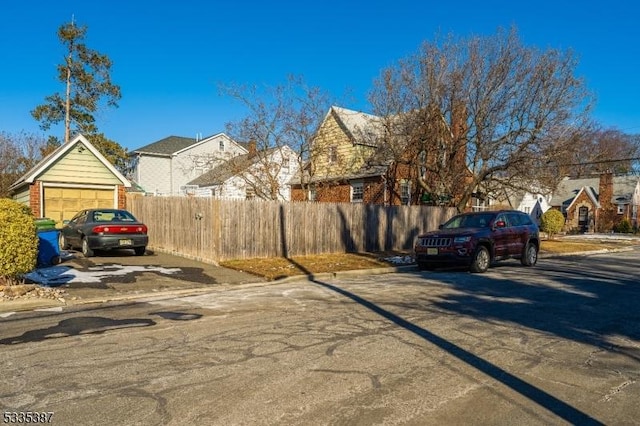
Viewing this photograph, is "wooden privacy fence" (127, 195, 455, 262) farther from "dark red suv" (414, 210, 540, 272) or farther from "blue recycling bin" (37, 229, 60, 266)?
"dark red suv" (414, 210, 540, 272)

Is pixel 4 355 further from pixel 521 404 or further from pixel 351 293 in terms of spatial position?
pixel 351 293

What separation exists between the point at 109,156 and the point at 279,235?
29915mm

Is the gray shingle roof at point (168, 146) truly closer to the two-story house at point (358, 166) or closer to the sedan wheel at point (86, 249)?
the two-story house at point (358, 166)

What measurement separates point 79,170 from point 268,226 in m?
9.44

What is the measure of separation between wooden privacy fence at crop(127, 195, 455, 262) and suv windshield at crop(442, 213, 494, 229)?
4.41m

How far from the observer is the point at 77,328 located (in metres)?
6.87

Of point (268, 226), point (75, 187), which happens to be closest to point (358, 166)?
point (268, 226)

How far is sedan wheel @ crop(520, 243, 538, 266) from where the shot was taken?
15.2 meters

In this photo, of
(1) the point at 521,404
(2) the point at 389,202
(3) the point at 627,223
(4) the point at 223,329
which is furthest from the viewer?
(3) the point at 627,223

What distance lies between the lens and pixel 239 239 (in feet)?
49.0

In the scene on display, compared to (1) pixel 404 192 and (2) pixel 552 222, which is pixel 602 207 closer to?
(2) pixel 552 222

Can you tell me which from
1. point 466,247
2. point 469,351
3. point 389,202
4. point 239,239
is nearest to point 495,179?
point 389,202

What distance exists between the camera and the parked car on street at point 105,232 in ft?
47.6

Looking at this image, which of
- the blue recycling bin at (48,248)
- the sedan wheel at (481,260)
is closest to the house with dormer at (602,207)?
the sedan wheel at (481,260)
